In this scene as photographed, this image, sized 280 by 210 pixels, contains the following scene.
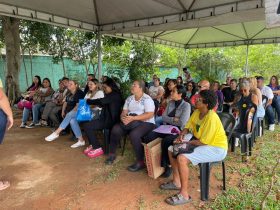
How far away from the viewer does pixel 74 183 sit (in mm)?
3338

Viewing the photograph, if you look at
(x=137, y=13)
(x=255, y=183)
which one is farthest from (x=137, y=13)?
(x=255, y=183)

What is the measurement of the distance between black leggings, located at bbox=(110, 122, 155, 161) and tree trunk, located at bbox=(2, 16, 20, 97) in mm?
5875

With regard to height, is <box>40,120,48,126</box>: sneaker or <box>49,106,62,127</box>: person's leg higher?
<box>49,106,62,127</box>: person's leg

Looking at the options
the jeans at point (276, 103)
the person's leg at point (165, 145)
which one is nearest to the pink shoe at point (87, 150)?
the person's leg at point (165, 145)

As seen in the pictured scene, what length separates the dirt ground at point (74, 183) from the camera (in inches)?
112

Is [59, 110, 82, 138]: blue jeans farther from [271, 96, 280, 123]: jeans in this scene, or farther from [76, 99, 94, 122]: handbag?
[271, 96, 280, 123]: jeans

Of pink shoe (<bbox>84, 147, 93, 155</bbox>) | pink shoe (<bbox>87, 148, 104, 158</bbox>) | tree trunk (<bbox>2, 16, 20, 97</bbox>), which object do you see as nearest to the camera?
pink shoe (<bbox>87, 148, 104, 158</bbox>)

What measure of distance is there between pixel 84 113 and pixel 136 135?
4.07 ft

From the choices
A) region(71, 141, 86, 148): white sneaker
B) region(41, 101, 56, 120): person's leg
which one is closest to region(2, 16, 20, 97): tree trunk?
region(41, 101, 56, 120): person's leg

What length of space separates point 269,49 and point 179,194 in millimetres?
18479

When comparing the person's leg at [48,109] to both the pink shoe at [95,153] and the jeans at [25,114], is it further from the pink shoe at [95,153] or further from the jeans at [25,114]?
the pink shoe at [95,153]

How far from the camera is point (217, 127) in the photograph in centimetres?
274

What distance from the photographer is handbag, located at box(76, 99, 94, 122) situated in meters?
4.48

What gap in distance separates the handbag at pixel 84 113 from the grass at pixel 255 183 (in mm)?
2358
